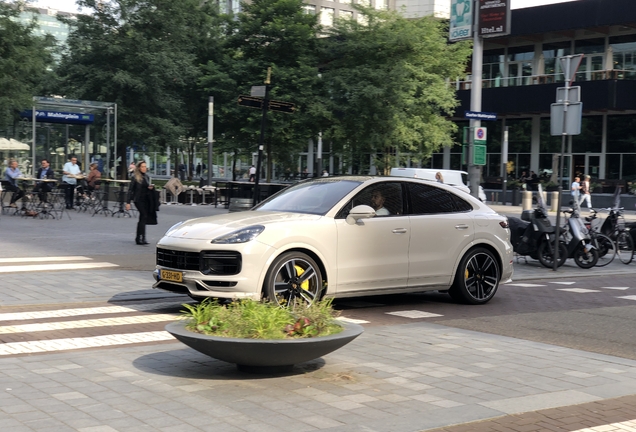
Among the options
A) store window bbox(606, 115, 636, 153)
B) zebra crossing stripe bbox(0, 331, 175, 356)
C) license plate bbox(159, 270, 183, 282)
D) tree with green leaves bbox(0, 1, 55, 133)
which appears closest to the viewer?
zebra crossing stripe bbox(0, 331, 175, 356)

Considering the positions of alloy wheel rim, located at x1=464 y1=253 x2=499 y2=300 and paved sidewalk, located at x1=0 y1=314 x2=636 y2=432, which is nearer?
paved sidewalk, located at x1=0 y1=314 x2=636 y2=432

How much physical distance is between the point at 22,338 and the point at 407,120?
3553cm

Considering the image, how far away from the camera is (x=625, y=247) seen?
19.0m

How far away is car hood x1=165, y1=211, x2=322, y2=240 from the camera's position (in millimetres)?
9430

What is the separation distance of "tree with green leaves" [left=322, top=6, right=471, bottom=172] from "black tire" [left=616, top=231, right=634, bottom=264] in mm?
21563

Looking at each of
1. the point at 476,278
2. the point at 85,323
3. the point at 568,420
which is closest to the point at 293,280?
the point at 85,323

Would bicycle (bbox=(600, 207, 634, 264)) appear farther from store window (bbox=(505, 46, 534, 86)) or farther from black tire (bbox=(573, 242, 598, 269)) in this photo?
store window (bbox=(505, 46, 534, 86))

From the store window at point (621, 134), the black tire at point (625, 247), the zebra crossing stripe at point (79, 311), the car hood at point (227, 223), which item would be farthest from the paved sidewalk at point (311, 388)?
the store window at point (621, 134)

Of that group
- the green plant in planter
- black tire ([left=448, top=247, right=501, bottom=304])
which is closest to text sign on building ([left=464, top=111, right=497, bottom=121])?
black tire ([left=448, top=247, right=501, bottom=304])

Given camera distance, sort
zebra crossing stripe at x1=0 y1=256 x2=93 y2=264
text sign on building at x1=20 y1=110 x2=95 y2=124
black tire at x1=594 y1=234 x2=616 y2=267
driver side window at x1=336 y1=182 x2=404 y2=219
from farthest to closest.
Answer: text sign on building at x1=20 y1=110 x2=95 y2=124 → black tire at x1=594 y1=234 x2=616 y2=267 → zebra crossing stripe at x1=0 y1=256 x2=93 y2=264 → driver side window at x1=336 y1=182 x2=404 y2=219

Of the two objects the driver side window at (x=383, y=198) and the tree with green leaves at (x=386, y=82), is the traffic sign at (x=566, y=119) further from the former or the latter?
the tree with green leaves at (x=386, y=82)

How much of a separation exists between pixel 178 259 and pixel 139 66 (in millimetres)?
38747

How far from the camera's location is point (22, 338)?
812 centimetres

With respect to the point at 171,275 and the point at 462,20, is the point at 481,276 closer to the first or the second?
the point at 171,275
